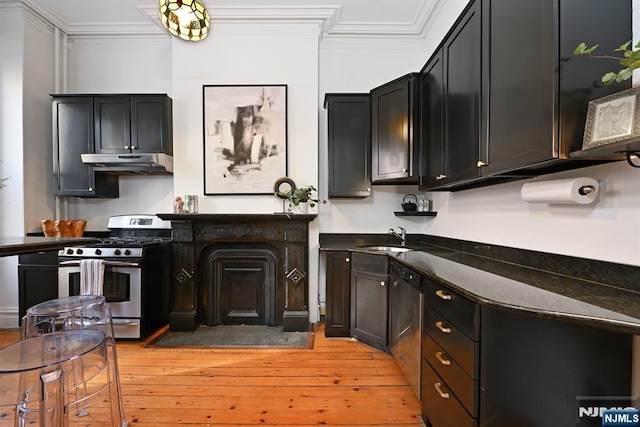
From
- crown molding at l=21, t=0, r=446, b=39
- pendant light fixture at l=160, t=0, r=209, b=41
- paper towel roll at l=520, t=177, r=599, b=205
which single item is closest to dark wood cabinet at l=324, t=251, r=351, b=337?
paper towel roll at l=520, t=177, r=599, b=205

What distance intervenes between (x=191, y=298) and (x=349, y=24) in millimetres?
3706

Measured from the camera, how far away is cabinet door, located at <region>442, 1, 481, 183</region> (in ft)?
5.59

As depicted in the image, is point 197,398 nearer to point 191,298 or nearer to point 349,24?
point 191,298

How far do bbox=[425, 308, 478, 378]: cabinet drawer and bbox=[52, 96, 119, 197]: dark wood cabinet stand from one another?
379cm

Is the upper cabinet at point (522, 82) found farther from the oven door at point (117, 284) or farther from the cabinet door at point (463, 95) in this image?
the oven door at point (117, 284)

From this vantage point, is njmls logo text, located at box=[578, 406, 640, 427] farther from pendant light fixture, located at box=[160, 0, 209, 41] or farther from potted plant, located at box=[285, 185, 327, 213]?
pendant light fixture, located at box=[160, 0, 209, 41]

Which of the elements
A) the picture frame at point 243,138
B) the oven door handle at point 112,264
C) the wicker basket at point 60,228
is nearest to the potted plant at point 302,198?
the picture frame at point 243,138

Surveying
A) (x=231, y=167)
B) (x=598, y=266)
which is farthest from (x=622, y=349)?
(x=231, y=167)

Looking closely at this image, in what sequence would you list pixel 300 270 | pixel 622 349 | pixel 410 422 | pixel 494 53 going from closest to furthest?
pixel 622 349 → pixel 494 53 → pixel 410 422 → pixel 300 270

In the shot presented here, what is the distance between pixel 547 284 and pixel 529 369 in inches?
17.9

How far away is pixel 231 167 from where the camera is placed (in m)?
3.19

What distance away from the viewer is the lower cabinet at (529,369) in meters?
1.01
